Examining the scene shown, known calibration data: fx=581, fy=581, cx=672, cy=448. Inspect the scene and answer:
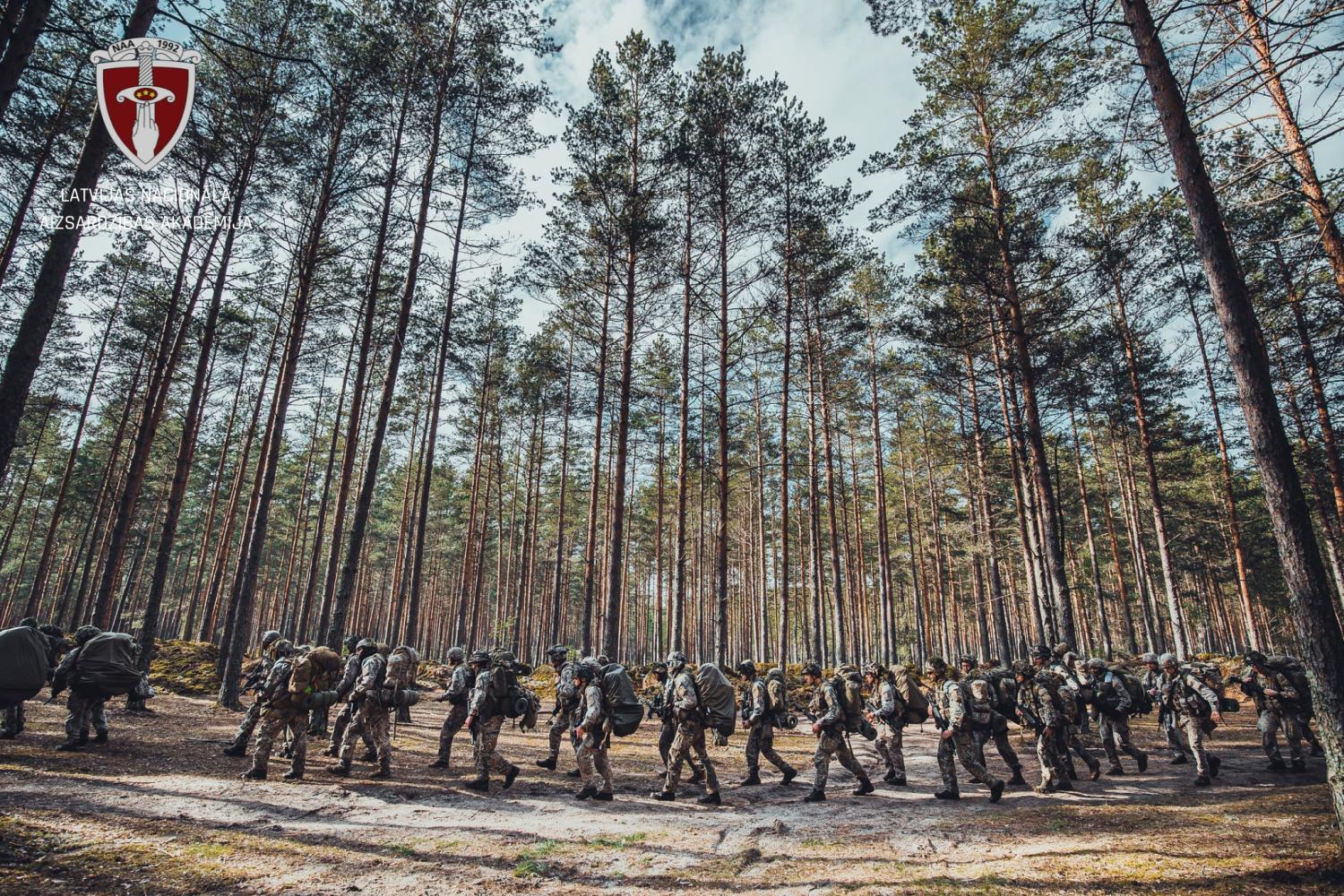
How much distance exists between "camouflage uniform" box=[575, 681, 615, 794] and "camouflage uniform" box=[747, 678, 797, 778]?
244cm

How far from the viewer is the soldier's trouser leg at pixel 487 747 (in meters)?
8.23

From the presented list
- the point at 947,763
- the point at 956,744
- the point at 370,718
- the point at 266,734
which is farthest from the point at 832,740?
the point at 266,734

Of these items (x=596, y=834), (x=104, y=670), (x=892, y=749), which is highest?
(x=104, y=670)

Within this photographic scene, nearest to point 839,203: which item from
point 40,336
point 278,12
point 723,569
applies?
point 723,569

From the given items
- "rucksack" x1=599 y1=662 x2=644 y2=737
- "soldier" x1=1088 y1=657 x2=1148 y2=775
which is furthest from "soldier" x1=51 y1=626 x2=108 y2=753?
"soldier" x1=1088 y1=657 x2=1148 y2=775

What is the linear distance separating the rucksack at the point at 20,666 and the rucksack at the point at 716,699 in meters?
8.22

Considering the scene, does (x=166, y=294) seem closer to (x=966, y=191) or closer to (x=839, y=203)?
(x=839, y=203)

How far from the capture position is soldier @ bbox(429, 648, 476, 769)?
880 cm

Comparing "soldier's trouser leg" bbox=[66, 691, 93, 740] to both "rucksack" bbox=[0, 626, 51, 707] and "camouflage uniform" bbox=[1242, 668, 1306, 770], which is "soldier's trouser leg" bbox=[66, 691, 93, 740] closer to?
"rucksack" bbox=[0, 626, 51, 707]

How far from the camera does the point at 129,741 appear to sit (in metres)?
9.00

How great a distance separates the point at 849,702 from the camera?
8.96 m

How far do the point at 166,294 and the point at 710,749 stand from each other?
2125 cm

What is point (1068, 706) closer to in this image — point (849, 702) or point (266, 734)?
point (849, 702)

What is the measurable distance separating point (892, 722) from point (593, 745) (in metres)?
4.92
